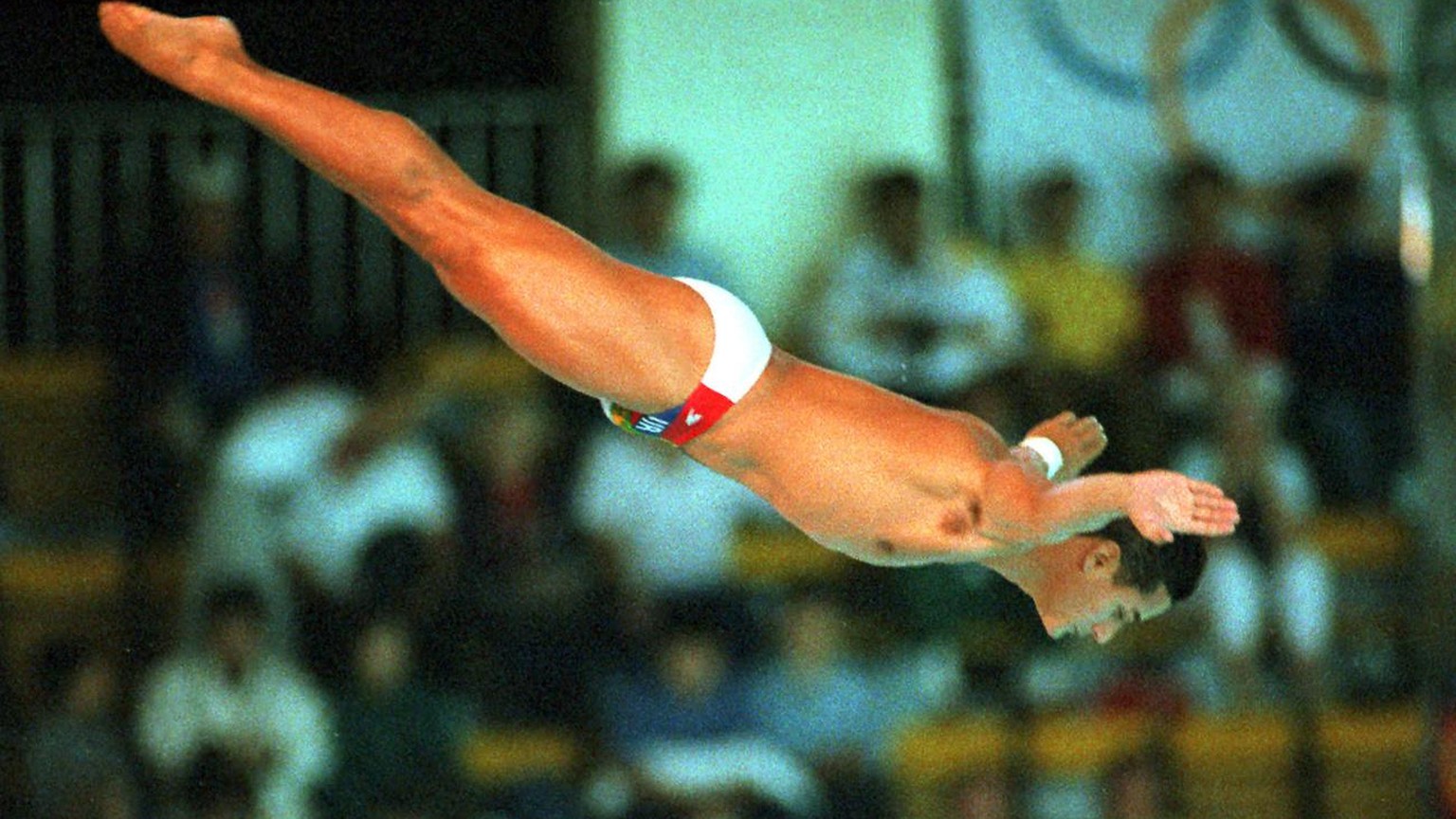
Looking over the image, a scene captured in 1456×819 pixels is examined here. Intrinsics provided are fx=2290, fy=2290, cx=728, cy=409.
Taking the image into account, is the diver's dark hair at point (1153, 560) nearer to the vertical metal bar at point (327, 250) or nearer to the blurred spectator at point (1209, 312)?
the blurred spectator at point (1209, 312)

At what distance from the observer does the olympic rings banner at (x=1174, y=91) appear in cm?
761

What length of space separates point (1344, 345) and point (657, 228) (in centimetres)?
233

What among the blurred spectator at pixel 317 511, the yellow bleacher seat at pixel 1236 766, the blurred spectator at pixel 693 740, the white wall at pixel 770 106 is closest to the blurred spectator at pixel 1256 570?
the yellow bleacher seat at pixel 1236 766

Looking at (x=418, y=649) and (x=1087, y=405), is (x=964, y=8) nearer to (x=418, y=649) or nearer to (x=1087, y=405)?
(x=1087, y=405)

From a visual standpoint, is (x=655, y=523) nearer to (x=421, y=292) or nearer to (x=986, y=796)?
(x=421, y=292)

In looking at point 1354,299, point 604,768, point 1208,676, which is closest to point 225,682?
point 604,768

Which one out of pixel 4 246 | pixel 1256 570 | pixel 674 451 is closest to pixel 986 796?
pixel 1256 570

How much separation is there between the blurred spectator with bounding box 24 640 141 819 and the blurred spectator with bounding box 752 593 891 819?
1.91 m

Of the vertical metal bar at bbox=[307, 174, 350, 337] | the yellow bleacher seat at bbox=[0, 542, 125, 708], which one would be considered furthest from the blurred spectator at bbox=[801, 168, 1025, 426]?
the yellow bleacher seat at bbox=[0, 542, 125, 708]

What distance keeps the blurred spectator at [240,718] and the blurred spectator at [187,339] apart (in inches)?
19.0

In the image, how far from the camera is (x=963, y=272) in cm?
739

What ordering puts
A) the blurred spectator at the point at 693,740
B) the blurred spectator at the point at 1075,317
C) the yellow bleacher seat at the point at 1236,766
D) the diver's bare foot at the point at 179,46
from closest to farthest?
the diver's bare foot at the point at 179,46 → the blurred spectator at the point at 693,740 → the yellow bleacher seat at the point at 1236,766 → the blurred spectator at the point at 1075,317

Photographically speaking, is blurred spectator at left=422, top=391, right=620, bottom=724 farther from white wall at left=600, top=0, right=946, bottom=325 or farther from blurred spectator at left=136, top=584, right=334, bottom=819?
white wall at left=600, top=0, right=946, bottom=325

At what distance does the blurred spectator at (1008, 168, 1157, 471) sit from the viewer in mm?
7379
